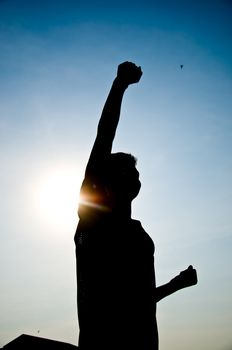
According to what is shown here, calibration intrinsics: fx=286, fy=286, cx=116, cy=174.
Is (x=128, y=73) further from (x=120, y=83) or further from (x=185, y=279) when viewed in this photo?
(x=185, y=279)

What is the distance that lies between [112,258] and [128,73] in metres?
1.47

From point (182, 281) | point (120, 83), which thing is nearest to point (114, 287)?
point (182, 281)

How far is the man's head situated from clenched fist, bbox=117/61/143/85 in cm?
66

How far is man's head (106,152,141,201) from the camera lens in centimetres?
246

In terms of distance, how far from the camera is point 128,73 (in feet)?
7.58

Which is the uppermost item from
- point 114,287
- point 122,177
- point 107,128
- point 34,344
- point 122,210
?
point 107,128

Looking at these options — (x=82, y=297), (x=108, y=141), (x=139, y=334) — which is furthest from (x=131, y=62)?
(x=139, y=334)

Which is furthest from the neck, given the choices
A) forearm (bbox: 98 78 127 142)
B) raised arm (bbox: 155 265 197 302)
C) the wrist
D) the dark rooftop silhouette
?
the dark rooftop silhouette

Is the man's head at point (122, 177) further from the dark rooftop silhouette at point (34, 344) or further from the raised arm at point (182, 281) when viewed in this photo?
the dark rooftop silhouette at point (34, 344)

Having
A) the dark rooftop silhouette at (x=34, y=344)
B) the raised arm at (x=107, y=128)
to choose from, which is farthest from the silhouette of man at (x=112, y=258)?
the dark rooftop silhouette at (x=34, y=344)

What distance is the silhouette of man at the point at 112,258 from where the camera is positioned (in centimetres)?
202

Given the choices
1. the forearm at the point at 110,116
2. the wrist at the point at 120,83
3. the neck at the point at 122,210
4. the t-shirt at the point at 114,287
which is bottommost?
the t-shirt at the point at 114,287

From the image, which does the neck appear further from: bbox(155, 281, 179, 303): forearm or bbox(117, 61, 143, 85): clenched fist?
bbox(117, 61, 143, 85): clenched fist

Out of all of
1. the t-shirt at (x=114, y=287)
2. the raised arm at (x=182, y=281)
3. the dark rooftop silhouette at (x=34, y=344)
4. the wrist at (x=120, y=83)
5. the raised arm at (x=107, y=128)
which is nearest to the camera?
the t-shirt at (x=114, y=287)
